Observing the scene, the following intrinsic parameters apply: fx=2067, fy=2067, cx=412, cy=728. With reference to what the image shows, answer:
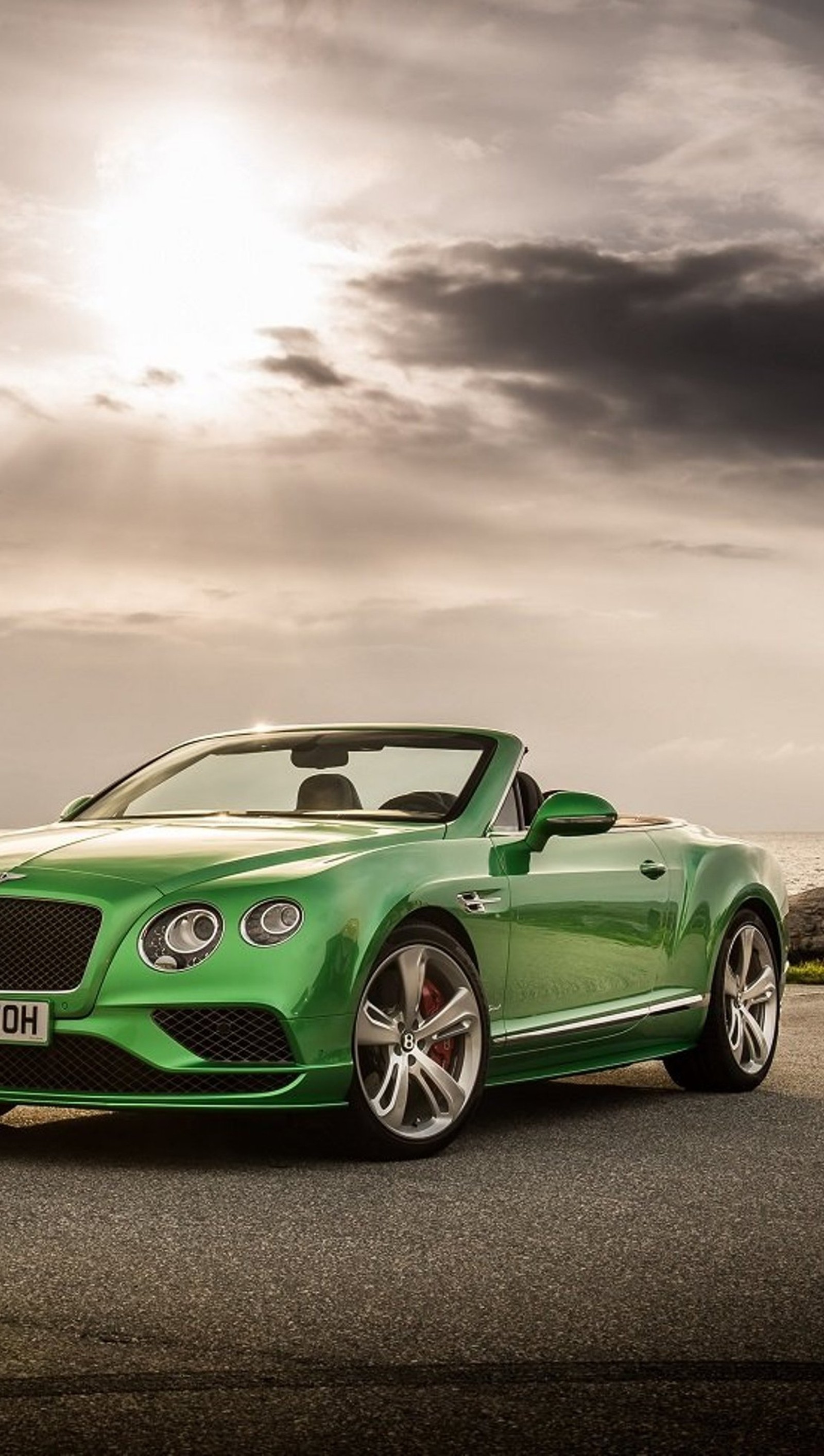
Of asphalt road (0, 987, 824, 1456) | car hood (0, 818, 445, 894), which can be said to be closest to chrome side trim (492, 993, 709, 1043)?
asphalt road (0, 987, 824, 1456)

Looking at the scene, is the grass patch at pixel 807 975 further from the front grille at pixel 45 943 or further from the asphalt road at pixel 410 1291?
the front grille at pixel 45 943

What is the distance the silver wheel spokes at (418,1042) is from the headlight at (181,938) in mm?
554

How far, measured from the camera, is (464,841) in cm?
749

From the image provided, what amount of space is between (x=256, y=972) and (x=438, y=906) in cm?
84

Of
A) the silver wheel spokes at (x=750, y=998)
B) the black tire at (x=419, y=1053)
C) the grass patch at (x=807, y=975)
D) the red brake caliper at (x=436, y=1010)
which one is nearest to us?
the black tire at (x=419, y=1053)

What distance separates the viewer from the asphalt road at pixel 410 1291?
12.3 feet

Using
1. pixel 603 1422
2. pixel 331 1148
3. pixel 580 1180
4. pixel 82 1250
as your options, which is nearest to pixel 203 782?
pixel 331 1148

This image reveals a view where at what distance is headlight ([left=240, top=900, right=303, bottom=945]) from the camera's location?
21.5 ft

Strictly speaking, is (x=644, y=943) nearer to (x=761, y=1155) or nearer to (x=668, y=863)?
(x=668, y=863)

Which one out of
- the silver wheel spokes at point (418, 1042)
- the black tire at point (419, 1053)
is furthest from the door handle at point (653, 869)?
the silver wheel spokes at point (418, 1042)

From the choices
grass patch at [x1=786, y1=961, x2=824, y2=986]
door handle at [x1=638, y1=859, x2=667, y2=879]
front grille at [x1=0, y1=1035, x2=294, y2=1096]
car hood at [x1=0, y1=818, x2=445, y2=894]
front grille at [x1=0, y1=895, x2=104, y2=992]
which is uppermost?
car hood at [x1=0, y1=818, x2=445, y2=894]

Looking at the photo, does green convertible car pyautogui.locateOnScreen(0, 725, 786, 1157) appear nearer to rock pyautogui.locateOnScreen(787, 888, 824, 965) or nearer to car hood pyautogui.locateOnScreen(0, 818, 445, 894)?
car hood pyautogui.locateOnScreen(0, 818, 445, 894)

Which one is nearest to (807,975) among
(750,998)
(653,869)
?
(750,998)

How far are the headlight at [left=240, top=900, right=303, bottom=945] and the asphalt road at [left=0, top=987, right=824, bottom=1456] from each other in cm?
68
